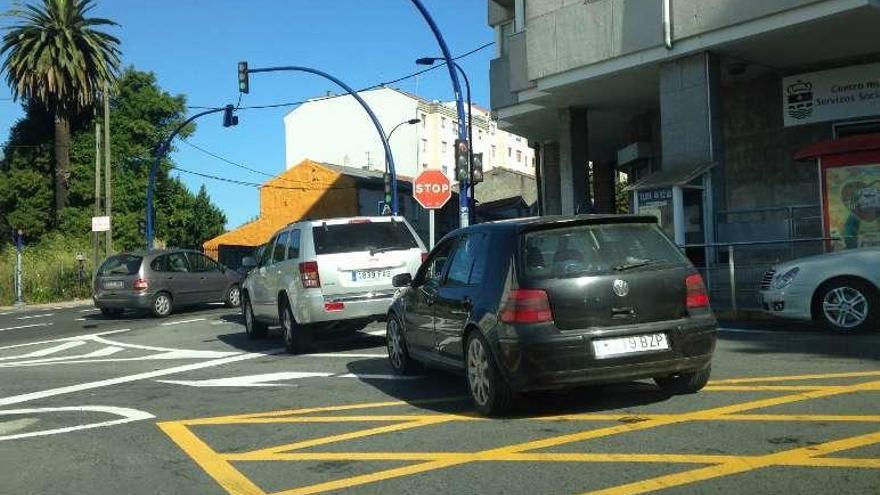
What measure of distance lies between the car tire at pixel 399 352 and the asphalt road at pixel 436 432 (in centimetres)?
22

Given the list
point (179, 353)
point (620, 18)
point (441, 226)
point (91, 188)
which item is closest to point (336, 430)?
point (179, 353)

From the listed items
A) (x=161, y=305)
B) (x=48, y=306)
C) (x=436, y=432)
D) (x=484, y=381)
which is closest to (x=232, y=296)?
(x=161, y=305)

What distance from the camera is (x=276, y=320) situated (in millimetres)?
12273

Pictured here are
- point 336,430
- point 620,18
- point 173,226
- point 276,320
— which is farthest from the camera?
point 173,226

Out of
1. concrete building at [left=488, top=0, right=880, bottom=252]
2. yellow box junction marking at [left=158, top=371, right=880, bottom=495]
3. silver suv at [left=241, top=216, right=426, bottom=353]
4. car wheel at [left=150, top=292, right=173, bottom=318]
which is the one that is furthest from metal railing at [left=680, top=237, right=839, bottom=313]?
car wheel at [left=150, top=292, right=173, bottom=318]

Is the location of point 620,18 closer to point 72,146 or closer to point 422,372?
point 422,372

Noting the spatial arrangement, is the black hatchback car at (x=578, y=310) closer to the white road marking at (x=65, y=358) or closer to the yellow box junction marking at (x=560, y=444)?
the yellow box junction marking at (x=560, y=444)

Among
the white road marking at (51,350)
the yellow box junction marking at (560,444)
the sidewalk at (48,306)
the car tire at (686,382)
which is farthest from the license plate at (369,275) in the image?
the sidewalk at (48,306)

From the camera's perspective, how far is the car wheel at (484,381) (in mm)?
6352

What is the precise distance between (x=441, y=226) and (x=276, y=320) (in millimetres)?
52849

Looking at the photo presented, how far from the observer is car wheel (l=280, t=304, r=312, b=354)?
11297mm

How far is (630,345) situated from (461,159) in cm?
1171

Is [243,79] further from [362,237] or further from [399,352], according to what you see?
[399,352]

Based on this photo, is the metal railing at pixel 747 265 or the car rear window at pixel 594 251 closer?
the car rear window at pixel 594 251
